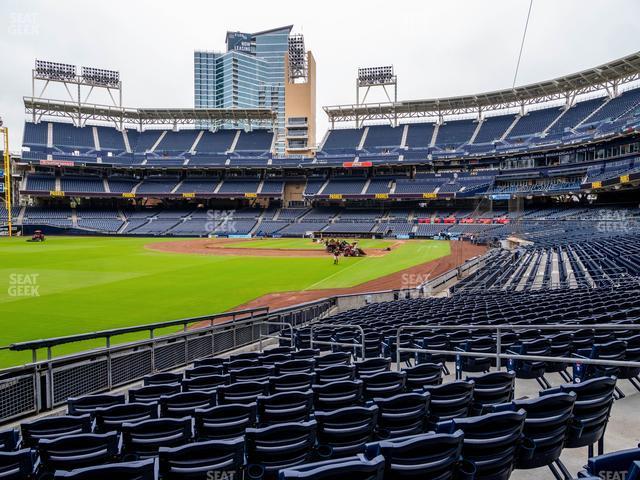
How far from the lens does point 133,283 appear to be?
1000 inches

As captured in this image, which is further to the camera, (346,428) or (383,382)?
(383,382)

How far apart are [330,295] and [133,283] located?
11704mm

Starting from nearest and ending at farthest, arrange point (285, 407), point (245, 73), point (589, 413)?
1. point (589, 413)
2. point (285, 407)
3. point (245, 73)

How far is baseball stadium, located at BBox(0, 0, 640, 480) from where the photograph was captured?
4.16 m

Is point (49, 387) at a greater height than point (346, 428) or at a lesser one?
lesser

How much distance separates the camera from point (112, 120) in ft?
281

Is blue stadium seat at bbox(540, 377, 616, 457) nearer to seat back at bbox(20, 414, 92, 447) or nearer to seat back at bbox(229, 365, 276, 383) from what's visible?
seat back at bbox(229, 365, 276, 383)

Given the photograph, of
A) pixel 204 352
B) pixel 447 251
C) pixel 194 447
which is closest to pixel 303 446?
pixel 194 447

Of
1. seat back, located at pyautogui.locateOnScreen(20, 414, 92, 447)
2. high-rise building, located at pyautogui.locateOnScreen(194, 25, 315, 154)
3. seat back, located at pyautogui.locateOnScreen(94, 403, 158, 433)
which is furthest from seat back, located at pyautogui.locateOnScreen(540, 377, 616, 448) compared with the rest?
high-rise building, located at pyautogui.locateOnScreen(194, 25, 315, 154)

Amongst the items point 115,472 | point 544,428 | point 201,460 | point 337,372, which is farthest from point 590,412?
point 115,472

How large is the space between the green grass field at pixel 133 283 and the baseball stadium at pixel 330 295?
0.23 m

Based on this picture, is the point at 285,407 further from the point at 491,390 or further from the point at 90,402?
the point at 90,402

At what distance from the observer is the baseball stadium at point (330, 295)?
4.16 m

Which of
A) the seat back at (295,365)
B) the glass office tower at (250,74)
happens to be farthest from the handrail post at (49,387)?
the glass office tower at (250,74)
